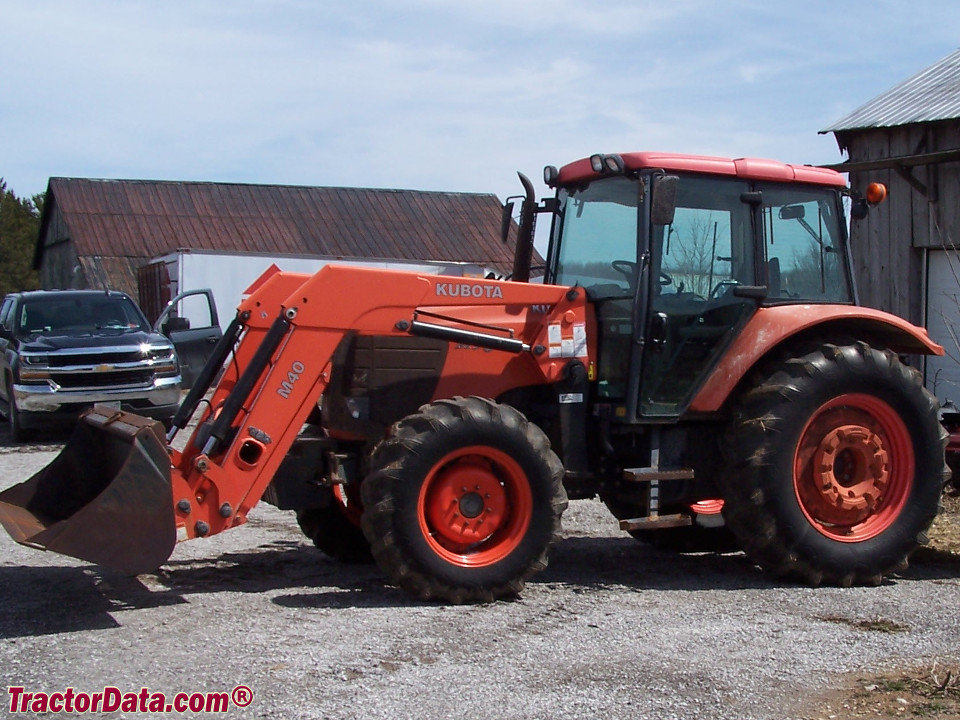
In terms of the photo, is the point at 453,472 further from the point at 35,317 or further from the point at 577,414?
the point at 35,317

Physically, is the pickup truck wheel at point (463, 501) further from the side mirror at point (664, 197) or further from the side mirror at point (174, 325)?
the side mirror at point (174, 325)

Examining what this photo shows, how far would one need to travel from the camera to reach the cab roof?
6.89m

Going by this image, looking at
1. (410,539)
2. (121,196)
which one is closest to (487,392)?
(410,539)

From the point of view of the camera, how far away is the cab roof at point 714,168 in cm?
689

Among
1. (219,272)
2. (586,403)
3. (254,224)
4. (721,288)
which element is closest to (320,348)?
(586,403)

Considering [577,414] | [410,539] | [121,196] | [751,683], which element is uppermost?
[121,196]

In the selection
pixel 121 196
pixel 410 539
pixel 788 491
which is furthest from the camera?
pixel 121 196

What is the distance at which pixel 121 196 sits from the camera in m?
35.5

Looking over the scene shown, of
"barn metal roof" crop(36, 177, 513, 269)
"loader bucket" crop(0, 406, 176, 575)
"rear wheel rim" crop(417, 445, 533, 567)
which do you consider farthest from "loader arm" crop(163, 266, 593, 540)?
"barn metal roof" crop(36, 177, 513, 269)

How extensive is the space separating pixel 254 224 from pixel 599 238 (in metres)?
28.5

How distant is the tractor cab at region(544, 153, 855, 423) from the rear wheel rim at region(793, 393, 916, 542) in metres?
0.73

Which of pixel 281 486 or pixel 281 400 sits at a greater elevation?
pixel 281 400

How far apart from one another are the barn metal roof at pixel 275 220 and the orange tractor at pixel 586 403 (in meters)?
26.1

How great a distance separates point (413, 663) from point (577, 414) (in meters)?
2.28
